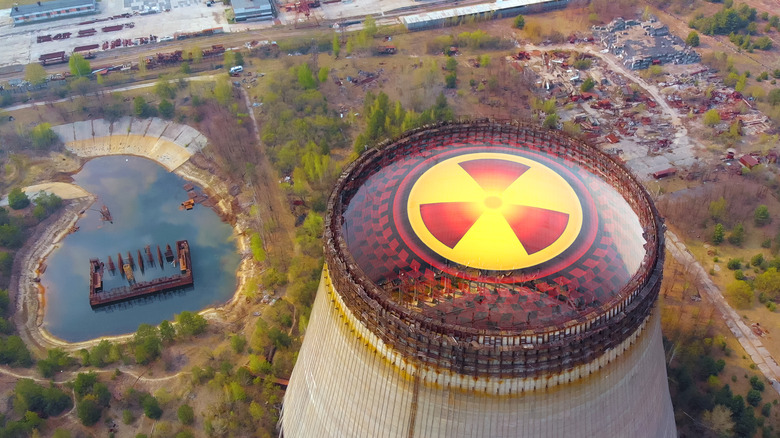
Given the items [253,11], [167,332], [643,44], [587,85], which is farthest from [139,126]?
[643,44]

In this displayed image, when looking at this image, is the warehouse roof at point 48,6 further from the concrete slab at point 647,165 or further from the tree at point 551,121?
the concrete slab at point 647,165

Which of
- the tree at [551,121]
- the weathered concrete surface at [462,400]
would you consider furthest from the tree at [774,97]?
the weathered concrete surface at [462,400]

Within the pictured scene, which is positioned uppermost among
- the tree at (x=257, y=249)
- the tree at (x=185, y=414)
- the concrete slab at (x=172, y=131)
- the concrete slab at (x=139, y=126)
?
the concrete slab at (x=139, y=126)

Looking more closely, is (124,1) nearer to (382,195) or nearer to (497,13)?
(497,13)

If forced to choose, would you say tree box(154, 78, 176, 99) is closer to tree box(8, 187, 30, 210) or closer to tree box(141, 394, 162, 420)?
tree box(8, 187, 30, 210)

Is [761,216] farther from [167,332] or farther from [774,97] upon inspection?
[167,332]

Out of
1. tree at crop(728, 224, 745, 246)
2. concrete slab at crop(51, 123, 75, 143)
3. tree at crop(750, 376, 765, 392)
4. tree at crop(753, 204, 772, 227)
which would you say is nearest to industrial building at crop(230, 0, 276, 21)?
concrete slab at crop(51, 123, 75, 143)
